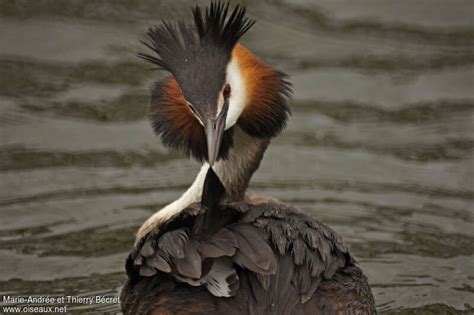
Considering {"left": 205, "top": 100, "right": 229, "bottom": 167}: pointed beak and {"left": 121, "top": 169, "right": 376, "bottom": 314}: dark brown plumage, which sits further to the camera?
{"left": 205, "top": 100, "right": 229, "bottom": 167}: pointed beak

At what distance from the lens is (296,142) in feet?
31.1

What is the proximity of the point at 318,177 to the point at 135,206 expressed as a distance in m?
1.45

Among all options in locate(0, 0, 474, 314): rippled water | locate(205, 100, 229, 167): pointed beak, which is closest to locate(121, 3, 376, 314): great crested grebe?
locate(205, 100, 229, 167): pointed beak

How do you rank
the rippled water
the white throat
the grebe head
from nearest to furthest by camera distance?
the grebe head
the white throat
the rippled water

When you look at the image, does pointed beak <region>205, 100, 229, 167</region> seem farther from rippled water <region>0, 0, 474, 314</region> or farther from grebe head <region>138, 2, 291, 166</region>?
rippled water <region>0, 0, 474, 314</region>

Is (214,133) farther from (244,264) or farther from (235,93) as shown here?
(244,264)

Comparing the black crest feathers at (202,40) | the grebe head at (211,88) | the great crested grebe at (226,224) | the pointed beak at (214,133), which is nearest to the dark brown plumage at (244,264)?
the great crested grebe at (226,224)

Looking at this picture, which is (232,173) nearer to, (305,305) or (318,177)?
(305,305)

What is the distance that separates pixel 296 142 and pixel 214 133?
322 cm

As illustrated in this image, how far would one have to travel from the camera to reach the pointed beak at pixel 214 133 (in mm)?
6281

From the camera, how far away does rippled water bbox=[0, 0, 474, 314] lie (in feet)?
25.8

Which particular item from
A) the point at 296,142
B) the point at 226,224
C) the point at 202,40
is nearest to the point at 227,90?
the point at 202,40

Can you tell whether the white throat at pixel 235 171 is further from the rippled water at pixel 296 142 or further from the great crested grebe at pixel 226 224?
the rippled water at pixel 296 142

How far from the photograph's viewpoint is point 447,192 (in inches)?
350
